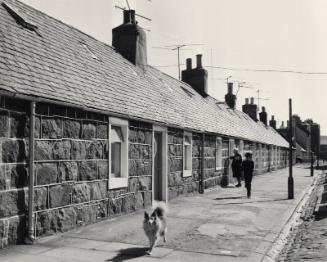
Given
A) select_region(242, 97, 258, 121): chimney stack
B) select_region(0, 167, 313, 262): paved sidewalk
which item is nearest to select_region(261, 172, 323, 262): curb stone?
select_region(0, 167, 313, 262): paved sidewalk

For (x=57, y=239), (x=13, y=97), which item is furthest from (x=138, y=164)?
(x=13, y=97)

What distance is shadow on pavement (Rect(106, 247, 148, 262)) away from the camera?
7.45m

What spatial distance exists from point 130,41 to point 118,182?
832 centimetres

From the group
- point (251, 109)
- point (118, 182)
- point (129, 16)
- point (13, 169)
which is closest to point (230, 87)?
point (251, 109)

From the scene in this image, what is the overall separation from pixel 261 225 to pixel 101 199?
3852 millimetres

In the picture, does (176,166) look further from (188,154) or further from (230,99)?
(230,99)

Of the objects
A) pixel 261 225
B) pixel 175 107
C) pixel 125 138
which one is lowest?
pixel 261 225

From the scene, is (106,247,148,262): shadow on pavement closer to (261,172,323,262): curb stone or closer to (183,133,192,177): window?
(261,172,323,262): curb stone

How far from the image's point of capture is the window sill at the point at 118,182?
37.6 feet

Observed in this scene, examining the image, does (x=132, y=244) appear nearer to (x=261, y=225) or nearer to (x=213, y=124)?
(x=261, y=225)

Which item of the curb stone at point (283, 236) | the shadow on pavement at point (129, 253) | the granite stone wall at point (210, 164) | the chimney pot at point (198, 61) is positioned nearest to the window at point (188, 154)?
the granite stone wall at point (210, 164)

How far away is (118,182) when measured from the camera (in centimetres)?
1183

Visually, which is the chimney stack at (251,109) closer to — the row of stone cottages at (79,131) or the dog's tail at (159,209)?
the row of stone cottages at (79,131)

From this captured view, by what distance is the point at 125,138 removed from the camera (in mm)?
12258
